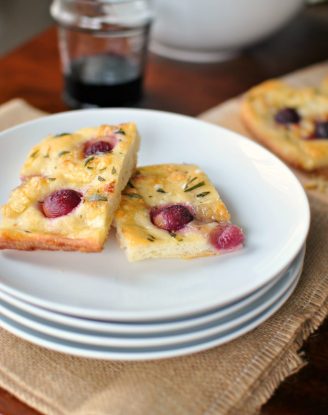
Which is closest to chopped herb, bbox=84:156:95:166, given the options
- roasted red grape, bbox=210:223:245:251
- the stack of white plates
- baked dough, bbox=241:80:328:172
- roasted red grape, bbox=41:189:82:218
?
roasted red grape, bbox=41:189:82:218

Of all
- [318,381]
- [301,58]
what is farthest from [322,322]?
[301,58]

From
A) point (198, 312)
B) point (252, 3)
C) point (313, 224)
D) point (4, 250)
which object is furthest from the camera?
point (252, 3)

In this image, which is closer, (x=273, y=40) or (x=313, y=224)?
(x=313, y=224)

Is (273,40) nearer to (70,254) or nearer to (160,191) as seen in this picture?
(160,191)

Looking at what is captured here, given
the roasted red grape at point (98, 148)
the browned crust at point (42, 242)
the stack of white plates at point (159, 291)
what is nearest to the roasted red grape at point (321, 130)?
the stack of white plates at point (159, 291)

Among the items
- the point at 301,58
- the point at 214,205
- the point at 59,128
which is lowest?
the point at 301,58

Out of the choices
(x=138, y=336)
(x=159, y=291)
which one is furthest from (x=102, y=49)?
(x=138, y=336)

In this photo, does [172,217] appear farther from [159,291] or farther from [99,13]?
[99,13]
